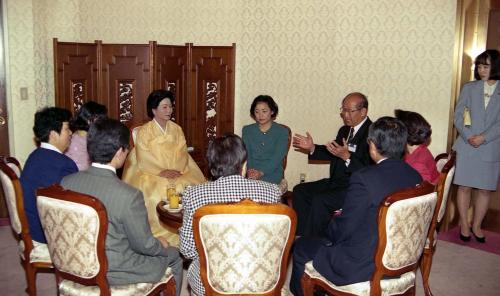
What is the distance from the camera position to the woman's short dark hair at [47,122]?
3561mm

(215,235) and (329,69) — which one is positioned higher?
(329,69)

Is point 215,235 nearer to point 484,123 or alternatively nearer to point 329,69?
point 484,123

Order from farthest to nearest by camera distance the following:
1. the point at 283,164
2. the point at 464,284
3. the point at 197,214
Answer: the point at 283,164, the point at 464,284, the point at 197,214

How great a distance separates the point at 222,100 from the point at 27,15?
228 cm

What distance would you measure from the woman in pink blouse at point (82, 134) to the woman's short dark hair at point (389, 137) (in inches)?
92.8

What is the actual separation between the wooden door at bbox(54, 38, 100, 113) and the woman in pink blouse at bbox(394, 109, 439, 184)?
3393 mm

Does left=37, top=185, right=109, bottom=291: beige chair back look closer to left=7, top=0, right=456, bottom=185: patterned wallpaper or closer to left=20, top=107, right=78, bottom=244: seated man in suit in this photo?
left=20, top=107, right=78, bottom=244: seated man in suit

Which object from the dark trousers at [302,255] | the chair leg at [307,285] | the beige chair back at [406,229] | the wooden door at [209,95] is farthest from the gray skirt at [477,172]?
the wooden door at [209,95]

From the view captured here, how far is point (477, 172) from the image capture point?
4.95 m

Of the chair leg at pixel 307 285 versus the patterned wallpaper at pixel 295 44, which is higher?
the patterned wallpaper at pixel 295 44

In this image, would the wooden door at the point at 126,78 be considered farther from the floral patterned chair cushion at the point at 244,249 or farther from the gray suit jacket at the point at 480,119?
the floral patterned chair cushion at the point at 244,249

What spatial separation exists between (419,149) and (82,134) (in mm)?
2649

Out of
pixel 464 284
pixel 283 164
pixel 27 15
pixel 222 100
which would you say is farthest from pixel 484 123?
pixel 27 15

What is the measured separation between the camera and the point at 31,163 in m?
3.41
